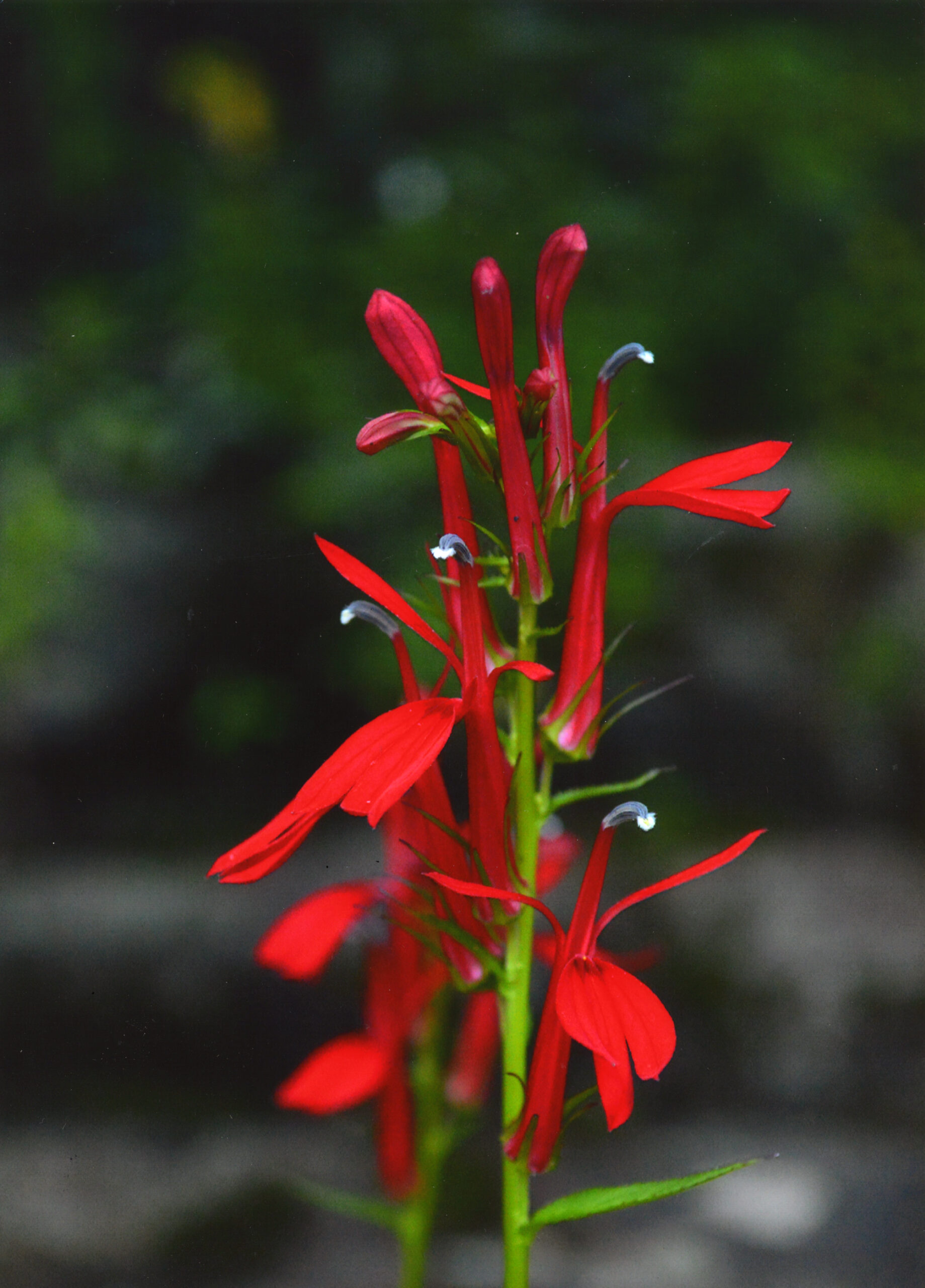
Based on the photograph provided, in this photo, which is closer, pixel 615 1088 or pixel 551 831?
pixel 615 1088

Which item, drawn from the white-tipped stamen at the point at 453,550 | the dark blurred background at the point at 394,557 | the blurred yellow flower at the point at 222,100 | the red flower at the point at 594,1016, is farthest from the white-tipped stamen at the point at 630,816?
the blurred yellow flower at the point at 222,100

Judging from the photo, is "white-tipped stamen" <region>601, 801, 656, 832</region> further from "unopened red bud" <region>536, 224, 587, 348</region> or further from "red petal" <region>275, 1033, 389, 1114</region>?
"red petal" <region>275, 1033, 389, 1114</region>

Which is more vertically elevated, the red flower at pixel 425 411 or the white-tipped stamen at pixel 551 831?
the red flower at pixel 425 411

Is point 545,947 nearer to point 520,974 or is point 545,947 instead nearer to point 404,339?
point 520,974

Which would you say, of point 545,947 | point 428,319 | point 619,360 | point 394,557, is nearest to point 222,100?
point 428,319

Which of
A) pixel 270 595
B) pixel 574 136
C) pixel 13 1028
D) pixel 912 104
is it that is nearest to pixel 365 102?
pixel 574 136

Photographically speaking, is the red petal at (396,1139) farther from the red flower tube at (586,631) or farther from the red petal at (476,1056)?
the red flower tube at (586,631)

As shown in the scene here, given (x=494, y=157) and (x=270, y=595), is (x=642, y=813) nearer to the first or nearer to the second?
(x=270, y=595)
